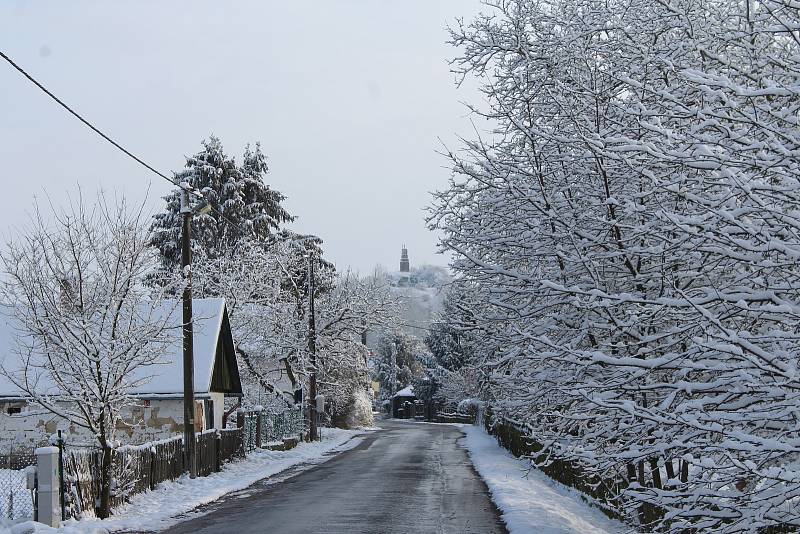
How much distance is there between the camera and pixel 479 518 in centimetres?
1612

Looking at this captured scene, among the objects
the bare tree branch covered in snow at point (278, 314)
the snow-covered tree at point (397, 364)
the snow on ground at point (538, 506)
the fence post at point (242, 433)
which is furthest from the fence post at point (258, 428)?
the snow-covered tree at point (397, 364)

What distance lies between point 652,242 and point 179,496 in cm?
1368

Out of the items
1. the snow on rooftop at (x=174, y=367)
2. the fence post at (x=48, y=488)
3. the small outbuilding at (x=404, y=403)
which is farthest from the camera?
the small outbuilding at (x=404, y=403)

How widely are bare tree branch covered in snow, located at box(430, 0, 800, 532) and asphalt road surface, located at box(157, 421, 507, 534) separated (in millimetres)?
3318

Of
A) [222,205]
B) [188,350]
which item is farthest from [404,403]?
[188,350]

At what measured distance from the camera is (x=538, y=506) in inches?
687

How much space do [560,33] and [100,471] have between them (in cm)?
1153

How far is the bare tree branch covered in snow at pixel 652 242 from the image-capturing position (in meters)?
5.47

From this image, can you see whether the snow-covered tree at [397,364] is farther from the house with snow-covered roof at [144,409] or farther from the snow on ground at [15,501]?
the snow on ground at [15,501]

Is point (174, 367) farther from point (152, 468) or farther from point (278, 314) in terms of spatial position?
point (278, 314)

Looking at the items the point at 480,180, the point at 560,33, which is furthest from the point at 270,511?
the point at 560,33

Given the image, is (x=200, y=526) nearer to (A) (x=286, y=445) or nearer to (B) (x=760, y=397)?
(B) (x=760, y=397)

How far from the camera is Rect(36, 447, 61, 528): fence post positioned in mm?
14586

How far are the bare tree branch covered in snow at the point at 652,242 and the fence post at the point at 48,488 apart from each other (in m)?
7.45
